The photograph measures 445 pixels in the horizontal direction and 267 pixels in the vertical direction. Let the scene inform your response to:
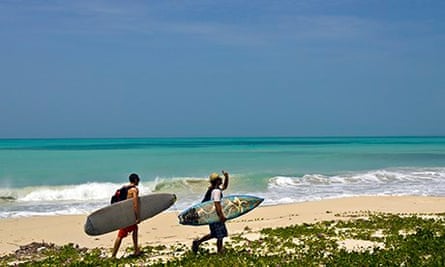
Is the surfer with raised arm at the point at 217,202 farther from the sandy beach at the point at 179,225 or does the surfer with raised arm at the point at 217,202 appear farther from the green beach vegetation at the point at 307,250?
the sandy beach at the point at 179,225

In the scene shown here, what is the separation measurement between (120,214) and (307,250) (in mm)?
3706

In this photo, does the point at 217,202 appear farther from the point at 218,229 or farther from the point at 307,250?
the point at 307,250

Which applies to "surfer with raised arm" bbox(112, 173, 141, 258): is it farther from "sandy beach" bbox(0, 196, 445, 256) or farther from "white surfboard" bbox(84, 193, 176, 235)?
"sandy beach" bbox(0, 196, 445, 256)

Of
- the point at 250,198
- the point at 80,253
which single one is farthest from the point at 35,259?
the point at 250,198

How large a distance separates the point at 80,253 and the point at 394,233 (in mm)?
6994

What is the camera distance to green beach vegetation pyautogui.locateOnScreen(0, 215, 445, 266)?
941 centimetres

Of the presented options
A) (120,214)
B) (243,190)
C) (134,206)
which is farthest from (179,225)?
(243,190)

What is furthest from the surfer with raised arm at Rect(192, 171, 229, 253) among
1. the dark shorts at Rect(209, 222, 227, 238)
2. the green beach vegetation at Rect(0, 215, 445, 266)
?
the green beach vegetation at Rect(0, 215, 445, 266)

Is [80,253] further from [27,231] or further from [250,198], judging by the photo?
[27,231]

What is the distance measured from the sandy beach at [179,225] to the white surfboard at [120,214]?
5.69 feet

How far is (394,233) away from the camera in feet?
41.1

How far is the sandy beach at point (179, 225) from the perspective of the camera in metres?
15.2

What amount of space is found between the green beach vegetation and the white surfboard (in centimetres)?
62

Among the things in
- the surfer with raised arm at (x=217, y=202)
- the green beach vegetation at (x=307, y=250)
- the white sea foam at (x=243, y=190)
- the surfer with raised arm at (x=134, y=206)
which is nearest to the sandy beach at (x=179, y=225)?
the green beach vegetation at (x=307, y=250)
